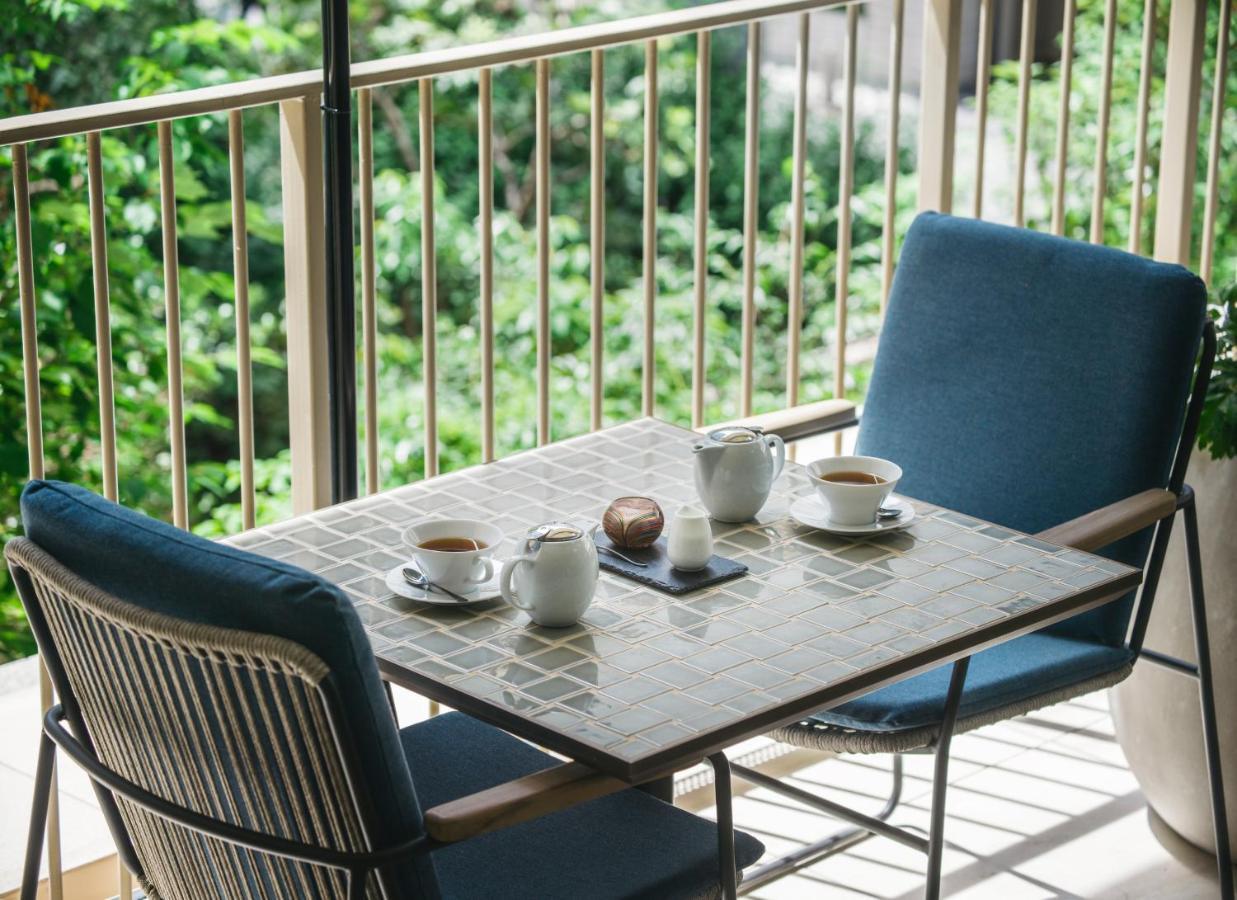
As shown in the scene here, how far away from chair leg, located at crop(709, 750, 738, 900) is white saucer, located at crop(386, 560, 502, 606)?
314 mm

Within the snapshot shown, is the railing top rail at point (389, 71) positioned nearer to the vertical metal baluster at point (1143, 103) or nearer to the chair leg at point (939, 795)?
the vertical metal baluster at point (1143, 103)

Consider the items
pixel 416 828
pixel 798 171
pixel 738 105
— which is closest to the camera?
pixel 416 828

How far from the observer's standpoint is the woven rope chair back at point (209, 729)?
59.1 inches

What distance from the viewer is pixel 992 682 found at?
2283 millimetres

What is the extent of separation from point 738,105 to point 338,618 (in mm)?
8009

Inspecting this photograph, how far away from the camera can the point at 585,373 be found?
277 inches

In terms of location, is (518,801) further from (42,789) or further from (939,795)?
(939,795)

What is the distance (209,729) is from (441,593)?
37cm

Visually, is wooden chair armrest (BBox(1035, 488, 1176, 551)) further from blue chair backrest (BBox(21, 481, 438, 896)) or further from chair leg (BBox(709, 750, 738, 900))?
blue chair backrest (BBox(21, 481, 438, 896))

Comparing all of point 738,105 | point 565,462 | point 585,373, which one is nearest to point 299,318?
point 565,462

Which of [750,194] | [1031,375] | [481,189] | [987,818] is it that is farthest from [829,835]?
[481,189]

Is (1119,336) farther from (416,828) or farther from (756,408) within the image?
(756,408)

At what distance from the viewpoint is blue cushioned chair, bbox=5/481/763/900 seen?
147 centimetres

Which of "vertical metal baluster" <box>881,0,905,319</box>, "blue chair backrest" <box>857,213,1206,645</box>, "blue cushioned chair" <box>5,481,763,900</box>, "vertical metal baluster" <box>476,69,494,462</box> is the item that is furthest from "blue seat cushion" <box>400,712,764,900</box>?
"vertical metal baluster" <box>881,0,905,319</box>
